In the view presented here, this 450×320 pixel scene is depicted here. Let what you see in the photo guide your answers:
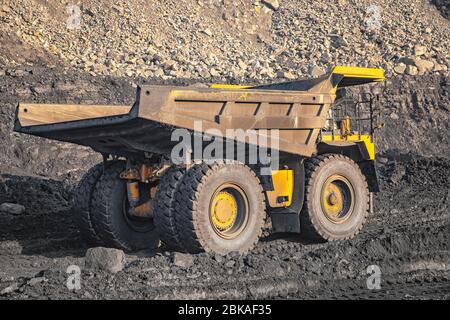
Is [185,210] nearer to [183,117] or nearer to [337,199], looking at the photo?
[183,117]

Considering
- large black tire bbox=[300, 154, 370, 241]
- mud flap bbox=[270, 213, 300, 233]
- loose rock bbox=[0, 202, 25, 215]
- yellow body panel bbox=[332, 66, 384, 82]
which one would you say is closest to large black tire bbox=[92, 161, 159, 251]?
mud flap bbox=[270, 213, 300, 233]

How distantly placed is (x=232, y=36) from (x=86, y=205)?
15850mm

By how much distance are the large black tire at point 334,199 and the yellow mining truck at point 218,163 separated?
0.02 m

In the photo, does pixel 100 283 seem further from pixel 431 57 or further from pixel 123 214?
pixel 431 57

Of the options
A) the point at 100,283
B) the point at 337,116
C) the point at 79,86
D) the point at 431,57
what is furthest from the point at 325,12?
the point at 100,283

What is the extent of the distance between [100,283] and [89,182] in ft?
9.13

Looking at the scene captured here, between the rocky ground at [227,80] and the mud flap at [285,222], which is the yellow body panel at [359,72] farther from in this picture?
the rocky ground at [227,80]

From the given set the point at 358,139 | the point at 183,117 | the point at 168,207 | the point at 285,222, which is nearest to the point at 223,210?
the point at 168,207

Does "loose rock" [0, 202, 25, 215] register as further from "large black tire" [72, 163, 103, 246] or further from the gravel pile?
the gravel pile

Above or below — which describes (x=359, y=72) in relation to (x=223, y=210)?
above

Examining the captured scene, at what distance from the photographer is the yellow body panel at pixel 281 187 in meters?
9.53

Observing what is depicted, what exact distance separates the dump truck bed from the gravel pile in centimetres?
1031

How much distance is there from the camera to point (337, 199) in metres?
10.3

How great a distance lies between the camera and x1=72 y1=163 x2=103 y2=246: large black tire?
31.6ft
